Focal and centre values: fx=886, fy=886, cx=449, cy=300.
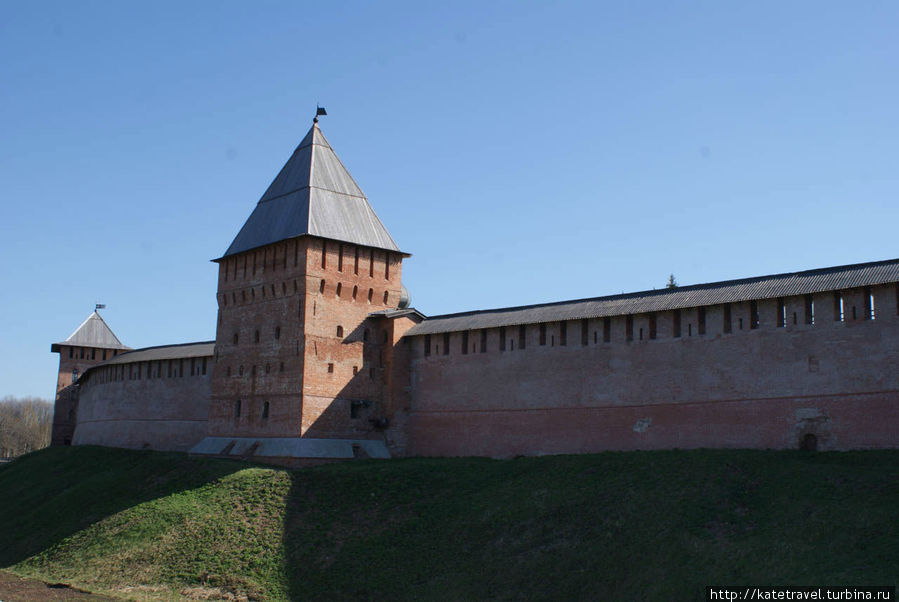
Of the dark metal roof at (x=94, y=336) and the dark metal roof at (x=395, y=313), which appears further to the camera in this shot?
the dark metal roof at (x=94, y=336)

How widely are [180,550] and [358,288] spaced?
34.8 feet

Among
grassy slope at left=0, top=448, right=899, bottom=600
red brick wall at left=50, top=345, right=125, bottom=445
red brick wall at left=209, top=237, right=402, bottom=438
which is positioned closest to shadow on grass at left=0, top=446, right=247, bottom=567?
grassy slope at left=0, top=448, right=899, bottom=600

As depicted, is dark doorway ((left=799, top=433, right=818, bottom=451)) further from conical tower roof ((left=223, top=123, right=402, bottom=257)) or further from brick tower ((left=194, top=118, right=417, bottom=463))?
conical tower roof ((left=223, top=123, right=402, bottom=257))

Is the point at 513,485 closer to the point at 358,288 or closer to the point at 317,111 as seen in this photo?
the point at 358,288

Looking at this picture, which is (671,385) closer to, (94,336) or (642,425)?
(642,425)

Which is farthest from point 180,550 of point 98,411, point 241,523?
point 98,411

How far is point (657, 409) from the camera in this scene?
886 inches

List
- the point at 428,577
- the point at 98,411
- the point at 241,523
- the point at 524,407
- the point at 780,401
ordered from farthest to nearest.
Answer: the point at 98,411, the point at 524,407, the point at 241,523, the point at 780,401, the point at 428,577

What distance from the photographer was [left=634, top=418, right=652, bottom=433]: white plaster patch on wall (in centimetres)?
2261

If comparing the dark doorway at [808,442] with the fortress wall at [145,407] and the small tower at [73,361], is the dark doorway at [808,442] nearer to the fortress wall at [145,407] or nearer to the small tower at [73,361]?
the fortress wall at [145,407]

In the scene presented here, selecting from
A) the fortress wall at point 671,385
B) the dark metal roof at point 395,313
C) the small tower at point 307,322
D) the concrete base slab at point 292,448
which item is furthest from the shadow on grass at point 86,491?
the fortress wall at point 671,385

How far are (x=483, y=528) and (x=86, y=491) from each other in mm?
13865

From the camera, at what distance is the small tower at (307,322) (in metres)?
27.2

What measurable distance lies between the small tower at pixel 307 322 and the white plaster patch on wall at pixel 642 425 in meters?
8.76
